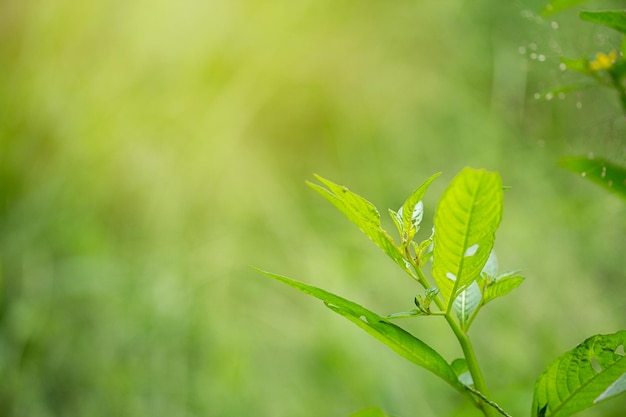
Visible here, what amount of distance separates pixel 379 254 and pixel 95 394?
2.38 ft

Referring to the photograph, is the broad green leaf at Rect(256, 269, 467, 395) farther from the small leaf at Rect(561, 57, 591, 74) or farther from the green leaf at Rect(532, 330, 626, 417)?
Result: the small leaf at Rect(561, 57, 591, 74)

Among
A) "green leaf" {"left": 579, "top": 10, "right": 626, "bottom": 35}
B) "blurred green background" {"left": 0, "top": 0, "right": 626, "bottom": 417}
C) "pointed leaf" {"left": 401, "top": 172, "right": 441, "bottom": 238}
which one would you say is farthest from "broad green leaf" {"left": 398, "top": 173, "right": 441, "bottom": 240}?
"blurred green background" {"left": 0, "top": 0, "right": 626, "bottom": 417}

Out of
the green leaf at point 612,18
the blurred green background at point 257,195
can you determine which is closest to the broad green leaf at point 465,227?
the green leaf at point 612,18

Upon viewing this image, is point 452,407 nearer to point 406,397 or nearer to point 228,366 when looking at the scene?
point 406,397

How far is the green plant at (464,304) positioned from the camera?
0.26 m

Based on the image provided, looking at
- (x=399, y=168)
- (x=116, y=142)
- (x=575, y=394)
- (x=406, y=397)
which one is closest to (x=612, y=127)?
(x=575, y=394)

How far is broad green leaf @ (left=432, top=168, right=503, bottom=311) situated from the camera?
25cm

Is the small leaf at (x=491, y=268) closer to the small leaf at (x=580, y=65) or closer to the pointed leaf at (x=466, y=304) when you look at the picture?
the pointed leaf at (x=466, y=304)

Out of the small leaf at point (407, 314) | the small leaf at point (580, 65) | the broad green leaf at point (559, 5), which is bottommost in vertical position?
the small leaf at point (407, 314)

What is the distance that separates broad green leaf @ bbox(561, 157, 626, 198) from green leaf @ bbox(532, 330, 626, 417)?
0.46 ft

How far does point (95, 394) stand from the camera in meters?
1.23

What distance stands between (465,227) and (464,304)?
0.09m

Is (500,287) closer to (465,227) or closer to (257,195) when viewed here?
(465,227)

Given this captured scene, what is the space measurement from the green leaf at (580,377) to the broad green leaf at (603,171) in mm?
141
